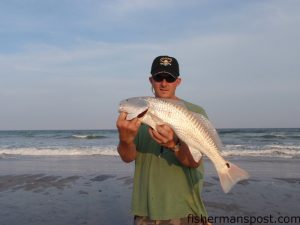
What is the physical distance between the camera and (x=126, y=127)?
2.95 metres

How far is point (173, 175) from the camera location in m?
3.14

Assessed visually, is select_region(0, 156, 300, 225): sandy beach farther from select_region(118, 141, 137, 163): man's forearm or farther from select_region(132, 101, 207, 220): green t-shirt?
select_region(118, 141, 137, 163): man's forearm

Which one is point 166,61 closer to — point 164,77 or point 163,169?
point 164,77

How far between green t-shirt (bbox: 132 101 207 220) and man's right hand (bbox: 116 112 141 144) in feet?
1.05

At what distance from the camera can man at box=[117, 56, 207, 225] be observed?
3.02 m

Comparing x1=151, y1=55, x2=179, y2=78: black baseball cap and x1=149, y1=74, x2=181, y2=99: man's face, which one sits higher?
x1=151, y1=55, x2=179, y2=78: black baseball cap

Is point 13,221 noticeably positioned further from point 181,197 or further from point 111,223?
point 181,197

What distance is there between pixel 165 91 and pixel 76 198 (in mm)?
5837

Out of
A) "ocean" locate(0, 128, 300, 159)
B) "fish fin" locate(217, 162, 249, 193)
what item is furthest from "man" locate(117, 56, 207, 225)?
"ocean" locate(0, 128, 300, 159)

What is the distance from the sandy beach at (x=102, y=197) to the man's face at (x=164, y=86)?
159 inches

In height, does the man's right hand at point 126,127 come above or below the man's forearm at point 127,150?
above

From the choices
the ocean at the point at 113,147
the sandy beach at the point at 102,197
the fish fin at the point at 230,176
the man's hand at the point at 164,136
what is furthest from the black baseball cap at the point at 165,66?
the ocean at the point at 113,147

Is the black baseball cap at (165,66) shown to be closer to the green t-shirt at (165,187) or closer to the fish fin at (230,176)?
the green t-shirt at (165,187)

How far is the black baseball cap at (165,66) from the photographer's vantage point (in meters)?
3.23
